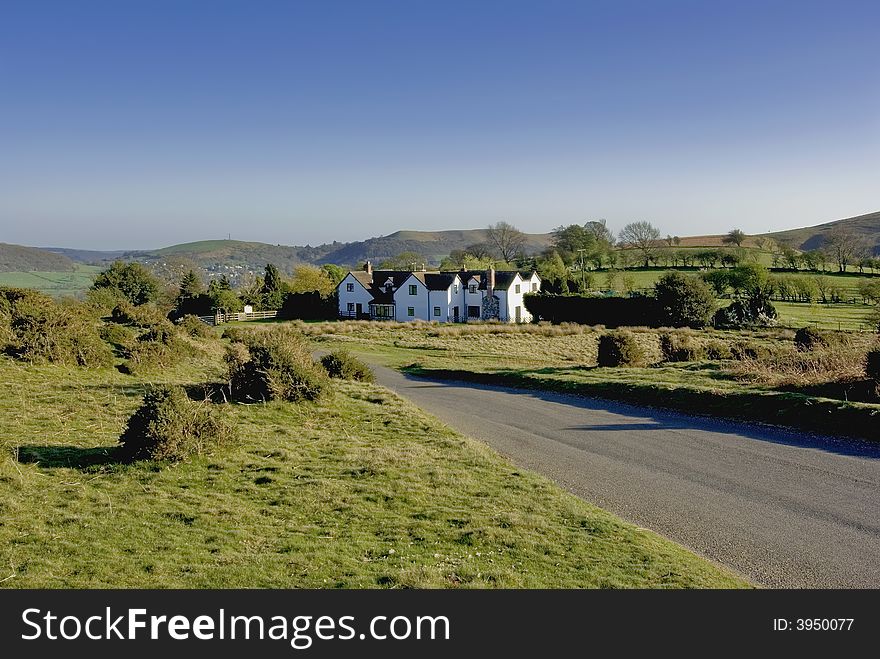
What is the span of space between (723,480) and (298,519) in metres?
7.41

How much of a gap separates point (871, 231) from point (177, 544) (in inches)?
8663

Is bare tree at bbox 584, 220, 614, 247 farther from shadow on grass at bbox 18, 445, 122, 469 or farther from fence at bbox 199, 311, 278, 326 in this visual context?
shadow on grass at bbox 18, 445, 122, 469

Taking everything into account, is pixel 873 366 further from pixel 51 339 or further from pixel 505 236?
pixel 505 236

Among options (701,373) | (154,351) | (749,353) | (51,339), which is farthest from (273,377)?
(749,353)

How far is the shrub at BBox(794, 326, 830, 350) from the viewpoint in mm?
26022

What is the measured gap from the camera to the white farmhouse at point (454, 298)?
6469cm

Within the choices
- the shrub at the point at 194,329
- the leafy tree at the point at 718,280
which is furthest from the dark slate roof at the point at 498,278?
the shrub at the point at 194,329

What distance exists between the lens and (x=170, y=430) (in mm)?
10797

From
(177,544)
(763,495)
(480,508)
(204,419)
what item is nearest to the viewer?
(177,544)

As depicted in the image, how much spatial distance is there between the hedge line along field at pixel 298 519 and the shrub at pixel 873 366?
11.2 meters

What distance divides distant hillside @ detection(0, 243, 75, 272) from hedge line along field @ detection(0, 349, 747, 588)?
16210 cm
